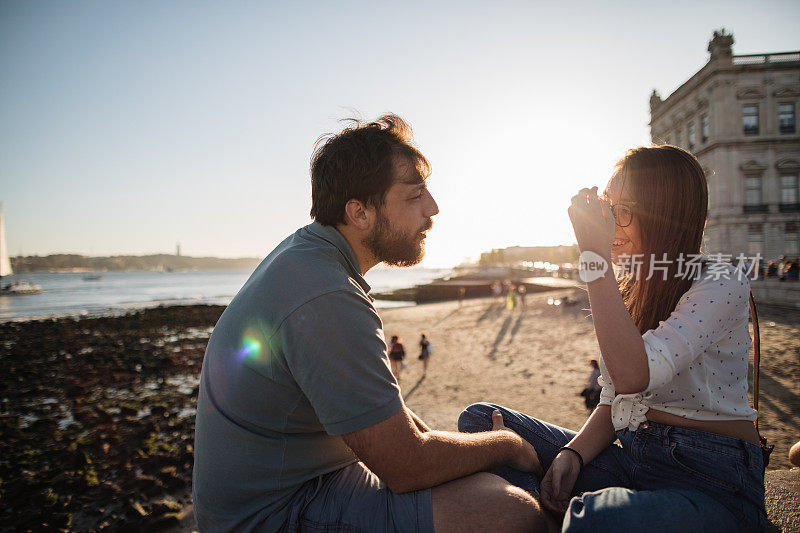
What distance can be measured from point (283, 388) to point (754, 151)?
39.0 meters

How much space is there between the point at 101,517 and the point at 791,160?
4167 centimetres

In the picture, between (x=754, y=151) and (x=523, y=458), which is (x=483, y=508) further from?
(x=754, y=151)

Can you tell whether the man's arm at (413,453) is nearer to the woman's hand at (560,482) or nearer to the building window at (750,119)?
the woman's hand at (560,482)

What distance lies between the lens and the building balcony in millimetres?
27984

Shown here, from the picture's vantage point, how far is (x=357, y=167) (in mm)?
2076

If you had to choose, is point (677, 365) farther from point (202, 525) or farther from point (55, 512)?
point (55, 512)

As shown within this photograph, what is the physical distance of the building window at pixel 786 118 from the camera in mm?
28719

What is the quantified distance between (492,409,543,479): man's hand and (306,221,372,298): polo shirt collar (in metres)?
0.93

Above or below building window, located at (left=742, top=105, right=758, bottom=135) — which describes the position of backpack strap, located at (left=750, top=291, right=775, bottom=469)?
below

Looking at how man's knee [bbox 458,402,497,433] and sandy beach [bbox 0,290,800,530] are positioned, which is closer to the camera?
man's knee [bbox 458,402,497,433]

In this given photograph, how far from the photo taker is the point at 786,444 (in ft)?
18.2

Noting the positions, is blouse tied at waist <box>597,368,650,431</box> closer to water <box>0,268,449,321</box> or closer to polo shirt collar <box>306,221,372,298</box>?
polo shirt collar <box>306,221,372,298</box>

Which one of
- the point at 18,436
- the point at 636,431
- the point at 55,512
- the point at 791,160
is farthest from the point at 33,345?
the point at 791,160

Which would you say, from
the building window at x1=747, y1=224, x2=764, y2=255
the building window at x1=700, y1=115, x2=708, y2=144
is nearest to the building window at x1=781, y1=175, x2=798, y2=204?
the building window at x1=747, y1=224, x2=764, y2=255
